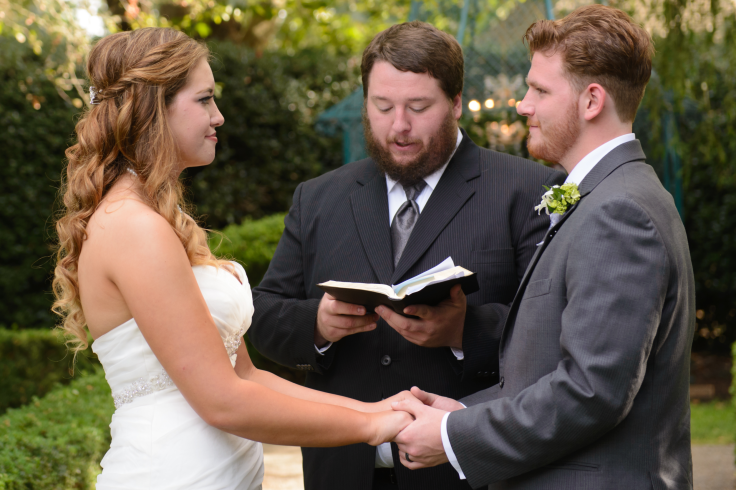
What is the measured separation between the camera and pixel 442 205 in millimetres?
2701

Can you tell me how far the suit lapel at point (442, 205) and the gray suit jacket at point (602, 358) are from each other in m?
0.64

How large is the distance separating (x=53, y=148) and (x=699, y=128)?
7.78m

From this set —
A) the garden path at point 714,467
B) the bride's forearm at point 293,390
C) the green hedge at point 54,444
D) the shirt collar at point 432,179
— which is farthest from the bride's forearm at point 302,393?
the garden path at point 714,467

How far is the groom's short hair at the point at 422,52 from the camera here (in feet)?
8.92

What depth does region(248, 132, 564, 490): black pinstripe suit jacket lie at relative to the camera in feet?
8.37

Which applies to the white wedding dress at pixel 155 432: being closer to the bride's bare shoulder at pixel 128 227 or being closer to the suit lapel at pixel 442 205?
the bride's bare shoulder at pixel 128 227

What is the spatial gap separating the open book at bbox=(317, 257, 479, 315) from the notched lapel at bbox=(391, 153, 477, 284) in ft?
1.09

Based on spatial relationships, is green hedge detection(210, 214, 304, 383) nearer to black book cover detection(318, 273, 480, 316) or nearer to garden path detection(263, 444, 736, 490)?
garden path detection(263, 444, 736, 490)

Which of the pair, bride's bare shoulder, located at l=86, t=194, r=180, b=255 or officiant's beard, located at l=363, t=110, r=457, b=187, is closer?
bride's bare shoulder, located at l=86, t=194, r=180, b=255

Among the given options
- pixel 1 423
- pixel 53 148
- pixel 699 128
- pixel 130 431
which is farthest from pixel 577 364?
pixel 53 148

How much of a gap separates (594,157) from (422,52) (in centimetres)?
96

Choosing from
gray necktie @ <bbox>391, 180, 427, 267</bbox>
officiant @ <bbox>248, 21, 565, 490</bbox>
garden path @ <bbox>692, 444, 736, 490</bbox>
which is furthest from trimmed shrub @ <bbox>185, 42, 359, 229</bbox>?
gray necktie @ <bbox>391, 180, 427, 267</bbox>

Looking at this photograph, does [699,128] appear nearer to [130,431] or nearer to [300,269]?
[300,269]

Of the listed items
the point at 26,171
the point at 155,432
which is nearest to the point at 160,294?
the point at 155,432
